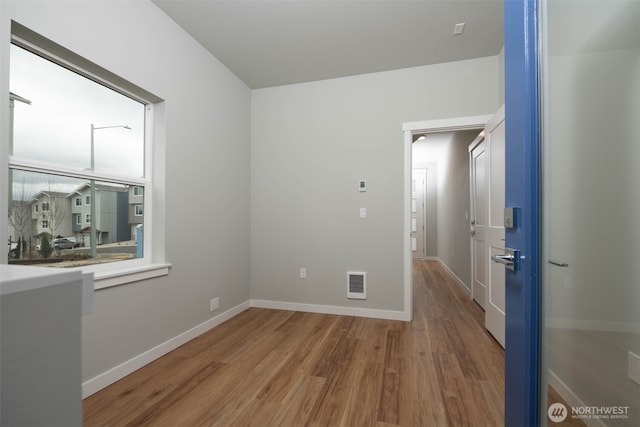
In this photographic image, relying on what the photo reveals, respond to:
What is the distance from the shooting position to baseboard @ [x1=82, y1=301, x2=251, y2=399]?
1649 millimetres

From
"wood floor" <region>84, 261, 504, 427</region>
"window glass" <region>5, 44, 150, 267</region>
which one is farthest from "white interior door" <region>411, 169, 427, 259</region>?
"window glass" <region>5, 44, 150, 267</region>

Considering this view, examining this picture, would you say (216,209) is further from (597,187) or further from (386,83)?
(597,187)

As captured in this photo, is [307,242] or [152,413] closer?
[152,413]

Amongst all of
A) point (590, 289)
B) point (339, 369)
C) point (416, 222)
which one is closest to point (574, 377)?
point (590, 289)

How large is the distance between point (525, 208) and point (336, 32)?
217 cm

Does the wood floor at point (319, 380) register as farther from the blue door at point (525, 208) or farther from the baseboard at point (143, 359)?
the blue door at point (525, 208)

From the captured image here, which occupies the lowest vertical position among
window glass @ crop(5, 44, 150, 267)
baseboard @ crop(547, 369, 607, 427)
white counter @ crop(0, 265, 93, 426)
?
baseboard @ crop(547, 369, 607, 427)

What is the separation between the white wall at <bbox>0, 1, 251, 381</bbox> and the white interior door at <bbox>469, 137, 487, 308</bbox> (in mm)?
2575

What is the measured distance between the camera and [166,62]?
217 centimetres

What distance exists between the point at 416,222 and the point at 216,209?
5869mm

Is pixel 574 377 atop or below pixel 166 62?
below

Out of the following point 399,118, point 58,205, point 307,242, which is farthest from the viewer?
point 307,242

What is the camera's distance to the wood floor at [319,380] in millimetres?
1450

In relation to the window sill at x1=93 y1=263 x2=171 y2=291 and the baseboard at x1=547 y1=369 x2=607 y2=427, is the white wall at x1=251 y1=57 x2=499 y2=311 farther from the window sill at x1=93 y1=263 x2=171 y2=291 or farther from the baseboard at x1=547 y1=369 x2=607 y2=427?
the baseboard at x1=547 y1=369 x2=607 y2=427
